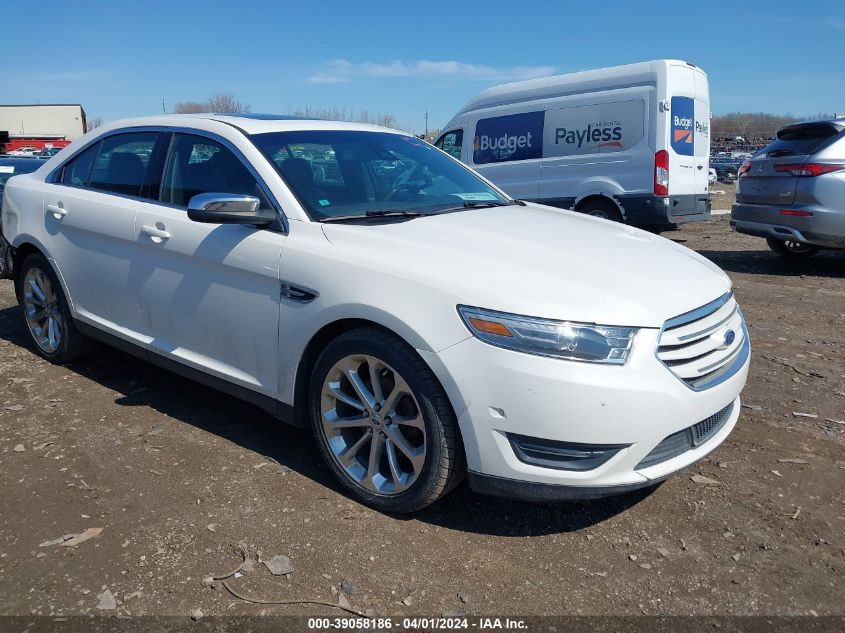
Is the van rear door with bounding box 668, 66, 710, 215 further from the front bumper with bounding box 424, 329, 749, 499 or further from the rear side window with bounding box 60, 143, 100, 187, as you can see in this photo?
the front bumper with bounding box 424, 329, 749, 499

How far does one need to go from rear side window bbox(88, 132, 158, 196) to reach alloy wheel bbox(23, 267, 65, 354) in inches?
33.6

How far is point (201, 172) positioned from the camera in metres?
3.85

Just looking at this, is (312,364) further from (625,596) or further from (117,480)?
(625,596)

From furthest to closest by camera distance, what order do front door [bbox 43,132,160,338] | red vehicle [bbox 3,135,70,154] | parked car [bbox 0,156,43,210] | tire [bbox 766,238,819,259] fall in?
1. red vehicle [bbox 3,135,70,154]
2. tire [bbox 766,238,819,259]
3. parked car [bbox 0,156,43,210]
4. front door [bbox 43,132,160,338]

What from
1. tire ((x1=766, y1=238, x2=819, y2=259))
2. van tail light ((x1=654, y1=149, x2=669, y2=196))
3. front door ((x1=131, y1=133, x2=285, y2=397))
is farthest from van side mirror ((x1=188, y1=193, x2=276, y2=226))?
tire ((x1=766, y1=238, x2=819, y2=259))

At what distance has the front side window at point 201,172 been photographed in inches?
141

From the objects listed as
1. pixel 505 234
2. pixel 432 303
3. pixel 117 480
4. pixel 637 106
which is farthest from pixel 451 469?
pixel 637 106

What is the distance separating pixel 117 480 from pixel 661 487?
100 inches

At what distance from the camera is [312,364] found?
323 cm

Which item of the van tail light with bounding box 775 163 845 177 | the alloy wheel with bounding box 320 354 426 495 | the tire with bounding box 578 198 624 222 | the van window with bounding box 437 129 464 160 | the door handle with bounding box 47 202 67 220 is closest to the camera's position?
the alloy wheel with bounding box 320 354 426 495

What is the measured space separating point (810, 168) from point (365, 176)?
6463 millimetres

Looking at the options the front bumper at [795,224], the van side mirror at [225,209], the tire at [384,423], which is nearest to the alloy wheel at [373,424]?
the tire at [384,423]

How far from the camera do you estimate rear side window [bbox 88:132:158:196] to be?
4188 millimetres

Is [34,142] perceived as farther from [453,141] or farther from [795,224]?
[795,224]
